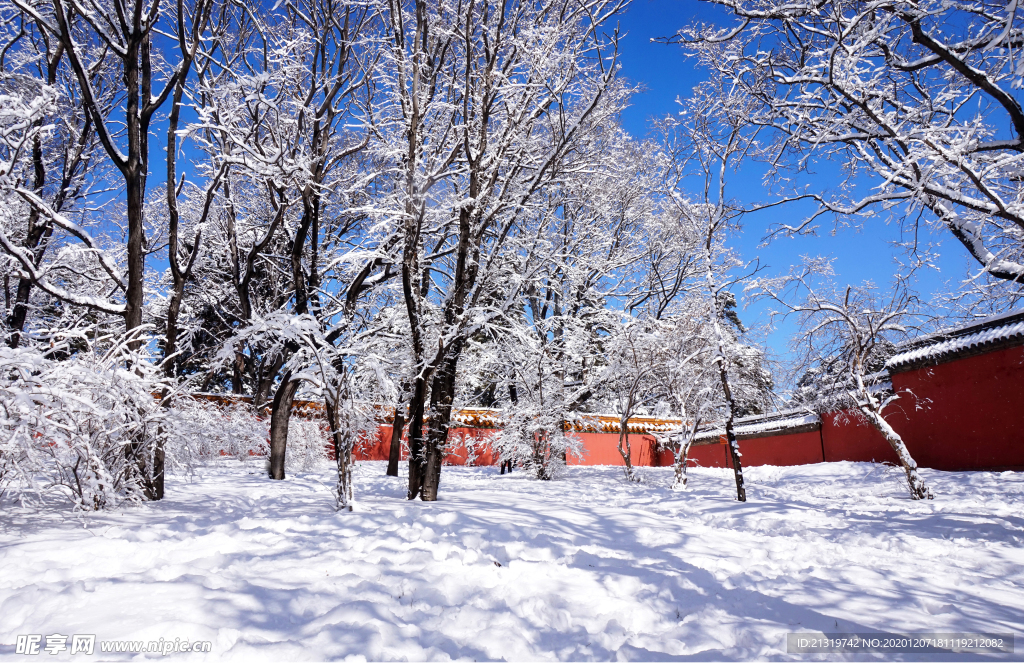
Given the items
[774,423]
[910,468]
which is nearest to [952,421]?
[910,468]

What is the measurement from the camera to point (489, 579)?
12.6 ft

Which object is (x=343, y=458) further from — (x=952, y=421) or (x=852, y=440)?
(x=852, y=440)

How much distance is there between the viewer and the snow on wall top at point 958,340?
33.5 ft

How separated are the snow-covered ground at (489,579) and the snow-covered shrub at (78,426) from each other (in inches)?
14.9

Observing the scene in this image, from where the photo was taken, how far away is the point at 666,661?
259cm

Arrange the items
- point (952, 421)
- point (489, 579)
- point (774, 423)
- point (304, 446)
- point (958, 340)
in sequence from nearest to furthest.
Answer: point (489, 579) → point (958, 340) → point (952, 421) → point (304, 446) → point (774, 423)

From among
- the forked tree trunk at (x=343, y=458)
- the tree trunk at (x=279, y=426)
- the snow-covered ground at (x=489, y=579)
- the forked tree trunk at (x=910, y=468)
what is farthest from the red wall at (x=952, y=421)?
the snow-covered ground at (x=489, y=579)

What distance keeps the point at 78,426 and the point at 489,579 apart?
12.5 ft

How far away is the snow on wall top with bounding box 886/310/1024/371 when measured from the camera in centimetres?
1022

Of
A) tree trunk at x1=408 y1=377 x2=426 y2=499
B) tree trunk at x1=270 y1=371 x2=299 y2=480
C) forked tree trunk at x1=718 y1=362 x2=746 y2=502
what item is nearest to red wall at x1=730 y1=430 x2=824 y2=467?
forked tree trunk at x1=718 y1=362 x2=746 y2=502

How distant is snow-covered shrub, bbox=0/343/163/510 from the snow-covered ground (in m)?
0.38

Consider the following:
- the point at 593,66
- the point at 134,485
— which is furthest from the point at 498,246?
the point at 134,485

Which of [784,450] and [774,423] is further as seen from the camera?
[774,423]

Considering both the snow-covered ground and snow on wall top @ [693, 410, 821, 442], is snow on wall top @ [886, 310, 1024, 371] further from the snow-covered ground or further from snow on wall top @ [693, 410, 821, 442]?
the snow-covered ground
